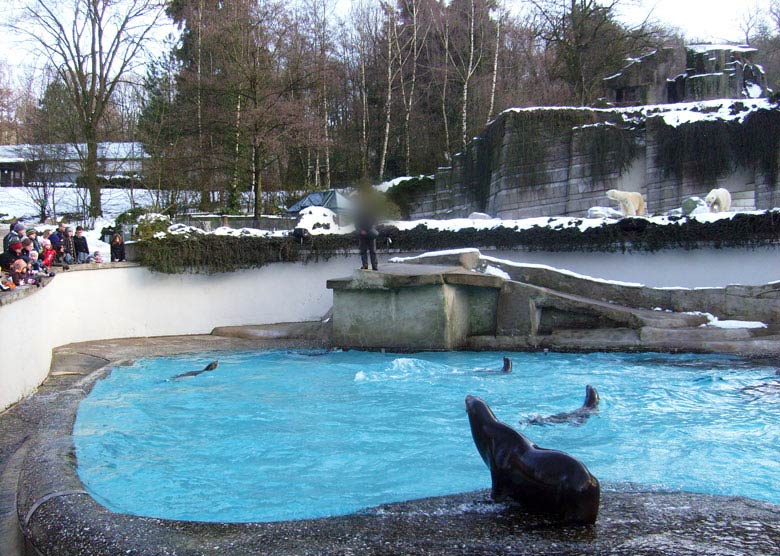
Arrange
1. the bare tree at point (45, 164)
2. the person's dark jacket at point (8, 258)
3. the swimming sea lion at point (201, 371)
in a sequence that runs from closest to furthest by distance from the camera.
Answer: the person's dark jacket at point (8, 258) < the swimming sea lion at point (201, 371) < the bare tree at point (45, 164)

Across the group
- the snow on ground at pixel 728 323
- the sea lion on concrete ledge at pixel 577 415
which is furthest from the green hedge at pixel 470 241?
the sea lion on concrete ledge at pixel 577 415

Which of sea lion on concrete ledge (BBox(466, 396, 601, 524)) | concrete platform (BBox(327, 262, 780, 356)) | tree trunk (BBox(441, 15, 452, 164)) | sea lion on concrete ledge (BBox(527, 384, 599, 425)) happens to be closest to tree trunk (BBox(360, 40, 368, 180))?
tree trunk (BBox(441, 15, 452, 164))

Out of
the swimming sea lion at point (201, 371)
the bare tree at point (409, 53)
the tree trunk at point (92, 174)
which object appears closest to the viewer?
the swimming sea lion at point (201, 371)

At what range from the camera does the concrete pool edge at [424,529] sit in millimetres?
3393

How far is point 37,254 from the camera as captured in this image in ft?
40.1

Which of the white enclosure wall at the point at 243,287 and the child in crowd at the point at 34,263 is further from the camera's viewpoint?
the white enclosure wall at the point at 243,287

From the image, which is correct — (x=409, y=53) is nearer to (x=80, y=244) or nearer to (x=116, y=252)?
(x=116, y=252)

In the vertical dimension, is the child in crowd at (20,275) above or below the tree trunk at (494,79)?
below

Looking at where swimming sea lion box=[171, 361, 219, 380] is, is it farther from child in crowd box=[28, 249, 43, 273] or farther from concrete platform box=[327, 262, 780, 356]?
child in crowd box=[28, 249, 43, 273]

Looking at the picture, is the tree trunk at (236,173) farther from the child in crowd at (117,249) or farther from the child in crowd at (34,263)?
the child in crowd at (34,263)

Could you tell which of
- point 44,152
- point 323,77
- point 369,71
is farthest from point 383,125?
point 44,152

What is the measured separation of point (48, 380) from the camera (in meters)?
9.23

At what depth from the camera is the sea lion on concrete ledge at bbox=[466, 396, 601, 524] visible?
3.64 m

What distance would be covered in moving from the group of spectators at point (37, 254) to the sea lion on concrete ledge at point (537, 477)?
653 centimetres
